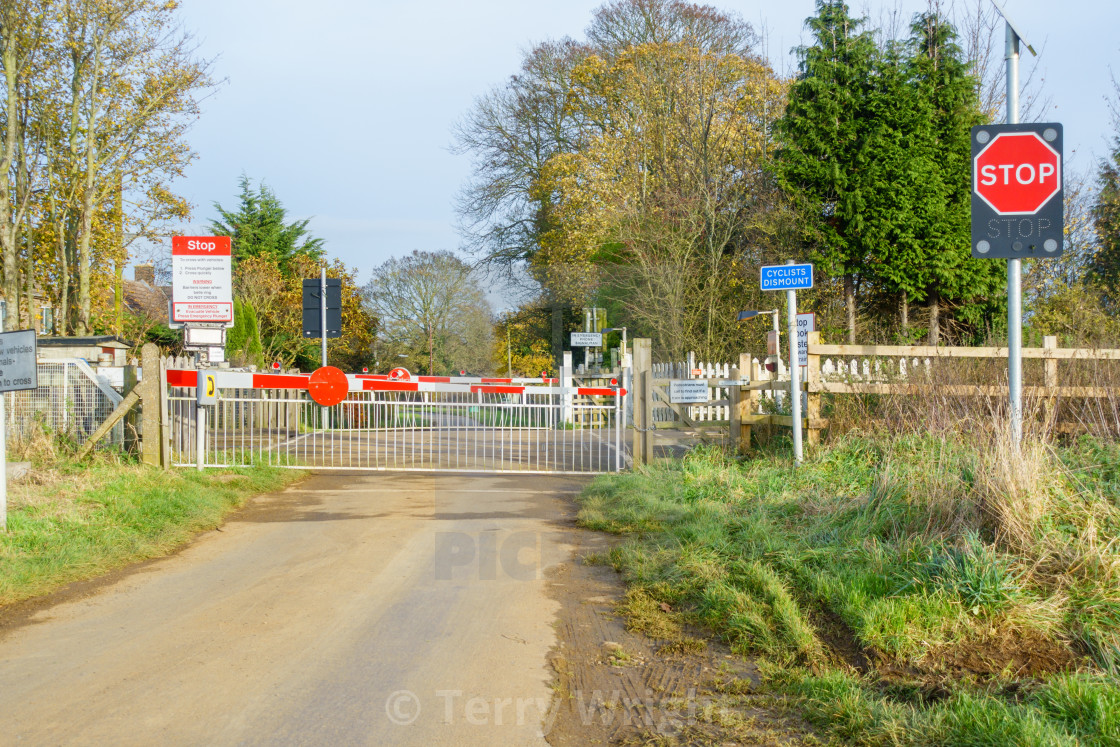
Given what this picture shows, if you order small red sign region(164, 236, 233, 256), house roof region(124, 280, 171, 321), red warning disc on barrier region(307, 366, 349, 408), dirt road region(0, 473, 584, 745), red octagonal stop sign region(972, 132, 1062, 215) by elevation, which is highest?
house roof region(124, 280, 171, 321)

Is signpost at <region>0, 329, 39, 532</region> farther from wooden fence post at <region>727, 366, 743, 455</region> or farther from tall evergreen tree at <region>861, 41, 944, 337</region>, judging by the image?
tall evergreen tree at <region>861, 41, 944, 337</region>

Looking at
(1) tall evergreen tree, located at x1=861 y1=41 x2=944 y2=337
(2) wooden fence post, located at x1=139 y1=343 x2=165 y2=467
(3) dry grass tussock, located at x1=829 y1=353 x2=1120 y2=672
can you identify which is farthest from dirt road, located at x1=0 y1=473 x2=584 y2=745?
(1) tall evergreen tree, located at x1=861 y1=41 x2=944 y2=337

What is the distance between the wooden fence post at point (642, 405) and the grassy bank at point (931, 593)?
417 cm

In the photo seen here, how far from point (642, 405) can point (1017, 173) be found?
6012mm

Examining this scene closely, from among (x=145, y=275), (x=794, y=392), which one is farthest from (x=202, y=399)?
(x=145, y=275)

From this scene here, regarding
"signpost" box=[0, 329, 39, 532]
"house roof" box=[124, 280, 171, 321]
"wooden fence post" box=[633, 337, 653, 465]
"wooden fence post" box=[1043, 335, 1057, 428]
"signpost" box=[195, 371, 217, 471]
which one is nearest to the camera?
"signpost" box=[0, 329, 39, 532]

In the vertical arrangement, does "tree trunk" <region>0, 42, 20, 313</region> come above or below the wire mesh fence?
above

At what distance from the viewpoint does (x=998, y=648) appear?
461 centimetres

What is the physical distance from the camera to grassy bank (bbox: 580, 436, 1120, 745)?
152 inches

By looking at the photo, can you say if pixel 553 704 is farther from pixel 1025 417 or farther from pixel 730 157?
pixel 730 157

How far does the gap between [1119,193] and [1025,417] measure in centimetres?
2218

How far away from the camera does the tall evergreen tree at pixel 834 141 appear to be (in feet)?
75.2

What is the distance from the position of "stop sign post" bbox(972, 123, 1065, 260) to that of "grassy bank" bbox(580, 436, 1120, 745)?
5.66 feet

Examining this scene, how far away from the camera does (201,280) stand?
12.4m
